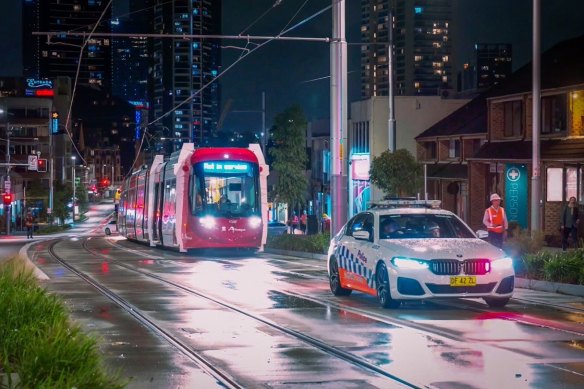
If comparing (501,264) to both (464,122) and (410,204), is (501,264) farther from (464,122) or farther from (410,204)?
(464,122)

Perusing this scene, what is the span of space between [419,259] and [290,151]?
4692 cm

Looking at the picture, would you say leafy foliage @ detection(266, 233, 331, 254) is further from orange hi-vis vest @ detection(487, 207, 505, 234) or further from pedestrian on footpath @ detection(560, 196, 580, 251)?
orange hi-vis vest @ detection(487, 207, 505, 234)

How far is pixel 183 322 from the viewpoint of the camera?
14.6m

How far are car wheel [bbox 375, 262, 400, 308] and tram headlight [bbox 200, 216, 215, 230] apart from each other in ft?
54.9

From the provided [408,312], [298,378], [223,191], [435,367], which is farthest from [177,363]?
[223,191]

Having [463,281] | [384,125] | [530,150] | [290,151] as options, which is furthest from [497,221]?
[290,151]

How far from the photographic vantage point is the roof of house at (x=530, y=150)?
118 ft

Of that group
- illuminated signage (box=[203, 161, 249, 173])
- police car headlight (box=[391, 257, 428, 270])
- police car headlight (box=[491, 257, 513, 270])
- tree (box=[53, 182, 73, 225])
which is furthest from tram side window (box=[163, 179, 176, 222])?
tree (box=[53, 182, 73, 225])

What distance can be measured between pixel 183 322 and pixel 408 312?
3447mm

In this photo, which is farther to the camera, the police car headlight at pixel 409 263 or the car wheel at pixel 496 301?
the car wheel at pixel 496 301

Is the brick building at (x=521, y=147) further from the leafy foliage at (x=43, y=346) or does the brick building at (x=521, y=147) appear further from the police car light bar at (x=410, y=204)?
the leafy foliage at (x=43, y=346)

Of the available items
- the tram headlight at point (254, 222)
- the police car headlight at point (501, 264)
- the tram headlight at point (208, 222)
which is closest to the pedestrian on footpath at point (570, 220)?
the tram headlight at point (254, 222)

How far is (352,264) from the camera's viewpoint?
1778 centimetres

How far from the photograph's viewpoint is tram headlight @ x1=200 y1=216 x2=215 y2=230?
32.8 meters
